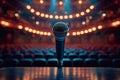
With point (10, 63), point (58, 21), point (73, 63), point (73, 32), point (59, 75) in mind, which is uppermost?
point (58, 21)

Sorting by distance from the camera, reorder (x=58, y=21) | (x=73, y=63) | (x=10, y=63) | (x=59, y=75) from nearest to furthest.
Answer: (x=59, y=75) < (x=10, y=63) < (x=73, y=63) < (x=58, y=21)

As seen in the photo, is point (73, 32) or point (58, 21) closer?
point (73, 32)

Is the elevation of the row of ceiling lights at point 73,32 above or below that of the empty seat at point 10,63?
above

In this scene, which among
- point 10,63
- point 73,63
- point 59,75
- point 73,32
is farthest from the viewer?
point 73,32

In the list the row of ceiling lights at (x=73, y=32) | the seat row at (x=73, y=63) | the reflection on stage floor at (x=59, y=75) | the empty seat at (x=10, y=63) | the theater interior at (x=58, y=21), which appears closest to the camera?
the reflection on stage floor at (x=59, y=75)

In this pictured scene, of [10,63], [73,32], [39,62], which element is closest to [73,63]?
[39,62]

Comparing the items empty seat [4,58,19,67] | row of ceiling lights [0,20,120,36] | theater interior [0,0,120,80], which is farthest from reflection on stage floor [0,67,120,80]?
row of ceiling lights [0,20,120,36]

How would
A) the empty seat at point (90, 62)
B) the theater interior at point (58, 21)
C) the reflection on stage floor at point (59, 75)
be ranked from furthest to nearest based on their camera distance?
the theater interior at point (58, 21) → the empty seat at point (90, 62) → the reflection on stage floor at point (59, 75)

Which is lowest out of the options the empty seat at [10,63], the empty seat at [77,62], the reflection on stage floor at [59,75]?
the reflection on stage floor at [59,75]

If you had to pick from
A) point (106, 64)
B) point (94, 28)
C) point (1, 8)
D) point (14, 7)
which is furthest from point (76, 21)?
point (106, 64)

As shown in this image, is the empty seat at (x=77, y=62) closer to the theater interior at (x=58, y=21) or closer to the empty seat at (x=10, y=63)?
the empty seat at (x=10, y=63)

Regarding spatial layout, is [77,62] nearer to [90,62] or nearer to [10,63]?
[90,62]

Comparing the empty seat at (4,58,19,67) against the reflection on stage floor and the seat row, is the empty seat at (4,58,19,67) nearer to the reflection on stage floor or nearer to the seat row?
the seat row

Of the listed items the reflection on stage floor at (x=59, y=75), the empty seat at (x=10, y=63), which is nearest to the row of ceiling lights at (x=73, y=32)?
the empty seat at (x=10, y=63)
